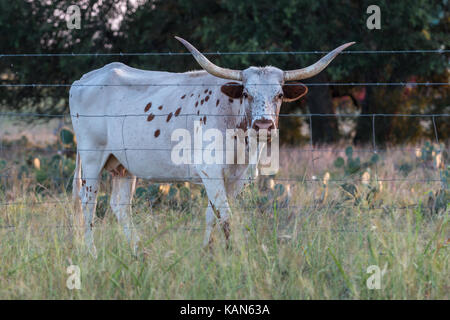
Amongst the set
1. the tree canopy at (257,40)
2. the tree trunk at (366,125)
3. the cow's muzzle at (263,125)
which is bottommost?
the cow's muzzle at (263,125)

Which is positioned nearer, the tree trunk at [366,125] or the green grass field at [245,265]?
the green grass field at [245,265]

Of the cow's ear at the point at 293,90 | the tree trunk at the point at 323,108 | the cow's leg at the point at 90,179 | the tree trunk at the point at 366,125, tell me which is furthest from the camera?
the tree trunk at the point at 366,125

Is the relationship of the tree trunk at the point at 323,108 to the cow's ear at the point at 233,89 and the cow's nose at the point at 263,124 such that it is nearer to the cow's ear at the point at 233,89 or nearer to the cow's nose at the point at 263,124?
the cow's ear at the point at 233,89

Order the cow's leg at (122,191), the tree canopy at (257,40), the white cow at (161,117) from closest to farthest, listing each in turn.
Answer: the white cow at (161,117)
the cow's leg at (122,191)
the tree canopy at (257,40)

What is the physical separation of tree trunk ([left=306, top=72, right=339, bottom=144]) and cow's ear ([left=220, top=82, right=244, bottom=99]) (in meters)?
7.36

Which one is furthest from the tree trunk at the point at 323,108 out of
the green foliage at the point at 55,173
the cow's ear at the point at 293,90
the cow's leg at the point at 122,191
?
the cow's ear at the point at 293,90

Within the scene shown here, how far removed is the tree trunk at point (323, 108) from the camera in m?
12.1

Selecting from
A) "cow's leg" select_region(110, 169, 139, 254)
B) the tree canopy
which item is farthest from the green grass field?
the tree canopy

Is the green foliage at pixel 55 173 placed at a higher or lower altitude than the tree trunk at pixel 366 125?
lower

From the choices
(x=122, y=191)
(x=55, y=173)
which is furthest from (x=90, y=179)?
(x=55, y=173)

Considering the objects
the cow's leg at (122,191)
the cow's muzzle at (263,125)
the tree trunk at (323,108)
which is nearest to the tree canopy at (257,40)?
the tree trunk at (323,108)

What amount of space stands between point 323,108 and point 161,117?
7291 millimetres

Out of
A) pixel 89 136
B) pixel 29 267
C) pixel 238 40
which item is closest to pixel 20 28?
pixel 238 40

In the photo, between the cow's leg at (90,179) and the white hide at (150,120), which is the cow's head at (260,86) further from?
the cow's leg at (90,179)
